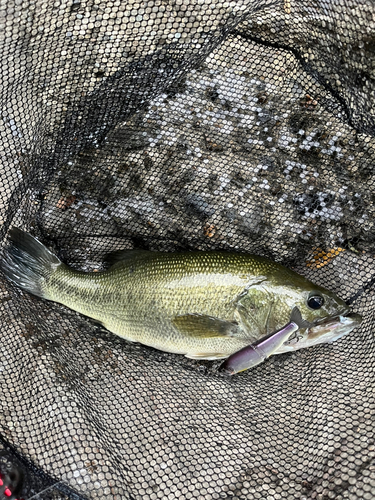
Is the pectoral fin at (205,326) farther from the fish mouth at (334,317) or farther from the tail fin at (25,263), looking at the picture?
the tail fin at (25,263)

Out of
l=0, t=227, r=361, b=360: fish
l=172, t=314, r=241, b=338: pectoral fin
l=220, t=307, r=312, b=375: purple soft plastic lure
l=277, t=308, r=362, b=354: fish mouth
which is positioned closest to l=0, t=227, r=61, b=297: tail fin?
l=0, t=227, r=361, b=360: fish

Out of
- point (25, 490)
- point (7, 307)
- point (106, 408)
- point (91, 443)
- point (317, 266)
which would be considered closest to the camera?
point (25, 490)

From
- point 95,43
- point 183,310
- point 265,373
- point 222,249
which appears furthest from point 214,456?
point 95,43

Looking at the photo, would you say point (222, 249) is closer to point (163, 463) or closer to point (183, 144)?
point (183, 144)

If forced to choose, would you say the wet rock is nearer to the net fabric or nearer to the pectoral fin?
the net fabric


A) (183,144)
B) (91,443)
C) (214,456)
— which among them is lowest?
(91,443)

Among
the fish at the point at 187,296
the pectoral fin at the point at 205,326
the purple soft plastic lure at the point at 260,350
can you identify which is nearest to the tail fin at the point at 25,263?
the fish at the point at 187,296
